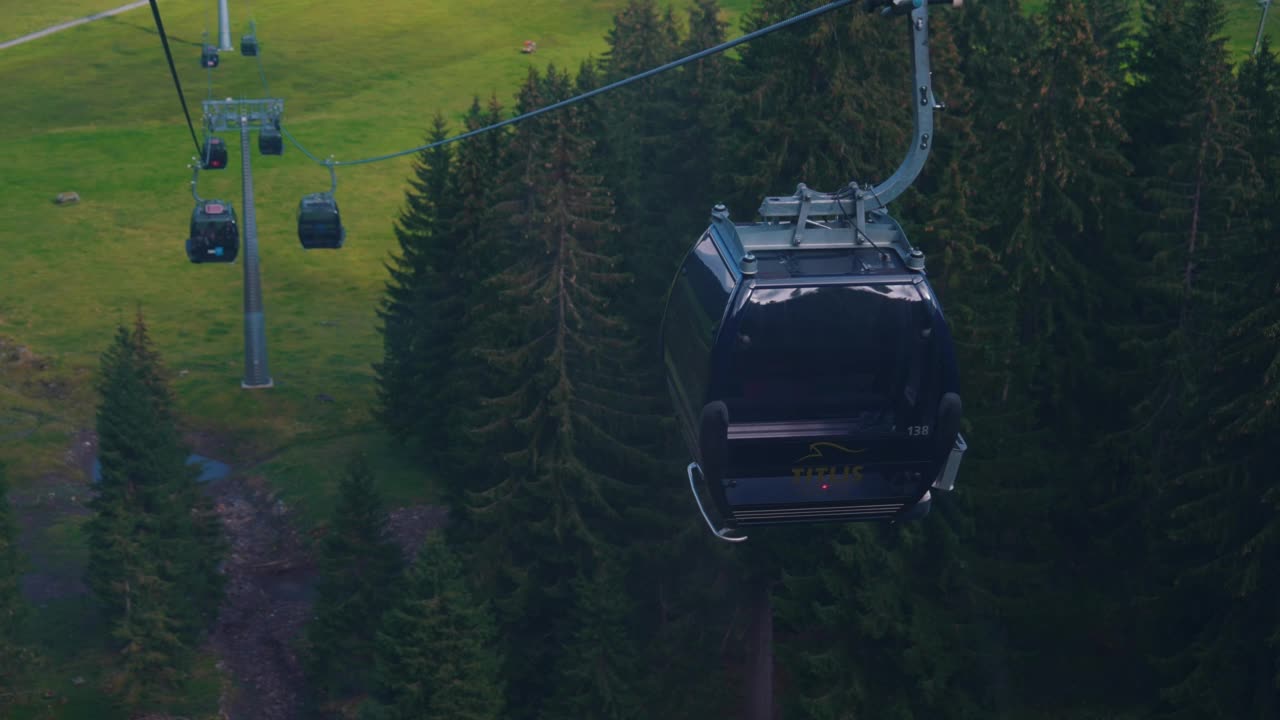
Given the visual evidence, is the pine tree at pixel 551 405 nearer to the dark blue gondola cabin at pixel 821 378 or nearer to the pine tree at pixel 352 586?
the pine tree at pixel 352 586

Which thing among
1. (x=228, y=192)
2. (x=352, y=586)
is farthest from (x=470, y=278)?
(x=228, y=192)

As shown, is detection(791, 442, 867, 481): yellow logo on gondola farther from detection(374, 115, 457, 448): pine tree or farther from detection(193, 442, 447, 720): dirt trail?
detection(374, 115, 457, 448): pine tree

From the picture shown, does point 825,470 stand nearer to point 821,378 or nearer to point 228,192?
point 821,378

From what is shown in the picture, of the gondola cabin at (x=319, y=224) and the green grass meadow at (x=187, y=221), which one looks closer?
the gondola cabin at (x=319, y=224)

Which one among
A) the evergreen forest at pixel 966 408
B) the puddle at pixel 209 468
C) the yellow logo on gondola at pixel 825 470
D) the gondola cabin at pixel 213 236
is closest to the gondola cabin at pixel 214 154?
the gondola cabin at pixel 213 236

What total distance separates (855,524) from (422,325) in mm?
19784

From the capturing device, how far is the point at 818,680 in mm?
26719

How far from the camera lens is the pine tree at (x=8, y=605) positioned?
96.9ft

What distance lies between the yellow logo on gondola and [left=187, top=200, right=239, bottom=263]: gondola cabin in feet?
94.5

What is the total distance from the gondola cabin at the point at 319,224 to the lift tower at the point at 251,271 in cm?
1355

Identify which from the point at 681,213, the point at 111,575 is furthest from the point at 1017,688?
the point at 111,575

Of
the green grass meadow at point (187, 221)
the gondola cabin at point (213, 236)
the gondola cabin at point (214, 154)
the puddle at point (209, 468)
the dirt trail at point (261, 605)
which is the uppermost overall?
the gondola cabin at point (214, 154)

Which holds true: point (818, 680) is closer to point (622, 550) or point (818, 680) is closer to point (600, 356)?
point (622, 550)

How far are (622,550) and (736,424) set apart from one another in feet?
65.3
